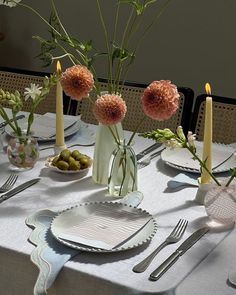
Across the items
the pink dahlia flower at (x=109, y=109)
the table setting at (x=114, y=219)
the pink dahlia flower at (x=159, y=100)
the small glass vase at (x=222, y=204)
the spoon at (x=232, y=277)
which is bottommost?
the table setting at (x=114, y=219)

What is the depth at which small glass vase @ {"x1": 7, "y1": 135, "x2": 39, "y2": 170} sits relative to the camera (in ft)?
4.92

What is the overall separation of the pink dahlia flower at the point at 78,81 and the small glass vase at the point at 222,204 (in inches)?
13.6

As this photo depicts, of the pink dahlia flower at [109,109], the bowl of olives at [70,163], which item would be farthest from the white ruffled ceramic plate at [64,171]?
the pink dahlia flower at [109,109]

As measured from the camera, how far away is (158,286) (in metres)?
1.00

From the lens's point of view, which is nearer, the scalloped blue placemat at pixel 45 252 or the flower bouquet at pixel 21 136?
the scalloped blue placemat at pixel 45 252

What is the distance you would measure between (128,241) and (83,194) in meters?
0.27

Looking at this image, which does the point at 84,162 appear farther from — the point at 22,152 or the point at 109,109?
the point at 109,109

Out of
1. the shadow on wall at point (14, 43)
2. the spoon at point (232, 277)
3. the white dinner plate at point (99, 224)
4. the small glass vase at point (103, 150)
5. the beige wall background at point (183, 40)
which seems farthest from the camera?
the shadow on wall at point (14, 43)

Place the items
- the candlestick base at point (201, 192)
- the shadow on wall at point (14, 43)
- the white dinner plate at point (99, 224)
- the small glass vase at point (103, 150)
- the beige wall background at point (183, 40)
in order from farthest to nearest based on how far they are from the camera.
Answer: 1. the shadow on wall at point (14, 43)
2. the beige wall background at point (183, 40)
3. the small glass vase at point (103, 150)
4. the candlestick base at point (201, 192)
5. the white dinner plate at point (99, 224)

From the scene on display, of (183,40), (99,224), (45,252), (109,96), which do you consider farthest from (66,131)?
(183,40)

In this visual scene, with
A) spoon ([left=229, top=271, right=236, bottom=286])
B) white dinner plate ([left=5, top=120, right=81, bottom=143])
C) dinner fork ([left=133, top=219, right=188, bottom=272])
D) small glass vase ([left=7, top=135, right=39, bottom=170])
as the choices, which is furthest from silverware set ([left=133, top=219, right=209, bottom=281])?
white dinner plate ([left=5, top=120, right=81, bottom=143])

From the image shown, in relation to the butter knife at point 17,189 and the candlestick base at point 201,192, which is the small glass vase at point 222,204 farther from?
the butter knife at point 17,189

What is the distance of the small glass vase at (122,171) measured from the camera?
4.48 feet

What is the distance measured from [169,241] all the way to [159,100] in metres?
0.28
